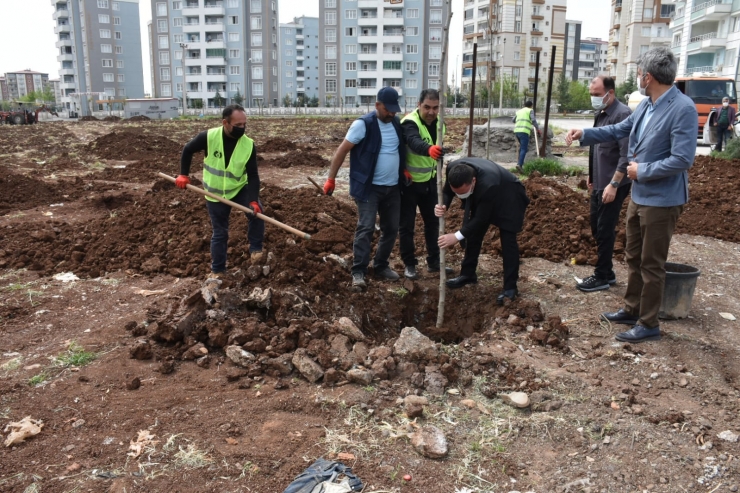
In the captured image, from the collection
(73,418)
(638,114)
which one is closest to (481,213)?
(638,114)

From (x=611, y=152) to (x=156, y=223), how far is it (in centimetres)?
538

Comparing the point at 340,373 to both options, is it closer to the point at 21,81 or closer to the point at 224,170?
the point at 224,170

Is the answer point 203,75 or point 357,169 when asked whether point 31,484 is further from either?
point 203,75

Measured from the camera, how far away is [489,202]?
15.2 feet

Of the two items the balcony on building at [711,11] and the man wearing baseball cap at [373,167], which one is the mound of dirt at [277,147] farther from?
the balcony on building at [711,11]

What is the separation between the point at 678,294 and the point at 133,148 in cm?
1588

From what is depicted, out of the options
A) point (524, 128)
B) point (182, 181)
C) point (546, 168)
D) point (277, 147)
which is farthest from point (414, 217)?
point (277, 147)

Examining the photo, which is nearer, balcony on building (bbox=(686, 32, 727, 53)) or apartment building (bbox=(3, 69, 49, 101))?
balcony on building (bbox=(686, 32, 727, 53))

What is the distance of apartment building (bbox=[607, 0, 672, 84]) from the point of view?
205 feet

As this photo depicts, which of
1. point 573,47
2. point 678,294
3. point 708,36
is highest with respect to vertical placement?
point 573,47

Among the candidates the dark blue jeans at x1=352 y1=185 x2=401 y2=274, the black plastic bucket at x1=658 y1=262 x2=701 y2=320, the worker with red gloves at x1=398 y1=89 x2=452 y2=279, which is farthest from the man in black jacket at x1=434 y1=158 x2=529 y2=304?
the black plastic bucket at x1=658 y1=262 x2=701 y2=320

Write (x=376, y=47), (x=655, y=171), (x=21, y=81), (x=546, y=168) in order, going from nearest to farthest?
(x=655, y=171) < (x=546, y=168) < (x=376, y=47) < (x=21, y=81)

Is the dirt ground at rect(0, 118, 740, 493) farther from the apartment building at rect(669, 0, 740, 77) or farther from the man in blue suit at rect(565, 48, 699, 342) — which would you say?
the apartment building at rect(669, 0, 740, 77)

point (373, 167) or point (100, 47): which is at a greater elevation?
point (100, 47)
